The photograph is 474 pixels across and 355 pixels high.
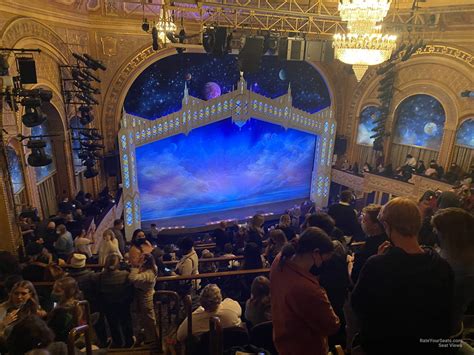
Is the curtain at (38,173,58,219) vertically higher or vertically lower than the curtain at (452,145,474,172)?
lower

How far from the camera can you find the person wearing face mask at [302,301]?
2.12 meters

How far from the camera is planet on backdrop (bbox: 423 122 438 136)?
41.4 ft

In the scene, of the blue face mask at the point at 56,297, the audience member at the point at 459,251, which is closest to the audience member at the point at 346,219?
the audience member at the point at 459,251

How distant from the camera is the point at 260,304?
Result: 3.24 metres

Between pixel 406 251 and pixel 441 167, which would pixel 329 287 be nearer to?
pixel 406 251

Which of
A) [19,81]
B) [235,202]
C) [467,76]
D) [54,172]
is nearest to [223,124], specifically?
[235,202]

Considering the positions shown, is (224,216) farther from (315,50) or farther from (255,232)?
(255,232)

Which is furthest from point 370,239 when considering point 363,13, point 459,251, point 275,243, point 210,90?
point 210,90

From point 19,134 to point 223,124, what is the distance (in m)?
6.90

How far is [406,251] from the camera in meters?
1.93

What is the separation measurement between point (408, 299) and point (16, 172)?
822cm

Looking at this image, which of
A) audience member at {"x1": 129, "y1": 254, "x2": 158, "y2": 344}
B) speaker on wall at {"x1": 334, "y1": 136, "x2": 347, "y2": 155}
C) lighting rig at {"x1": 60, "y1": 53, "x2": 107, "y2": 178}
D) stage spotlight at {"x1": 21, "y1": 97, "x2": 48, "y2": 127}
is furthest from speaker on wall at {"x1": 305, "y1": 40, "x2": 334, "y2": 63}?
audience member at {"x1": 129, "y1": 254, "x2": 158, "y2": 344}

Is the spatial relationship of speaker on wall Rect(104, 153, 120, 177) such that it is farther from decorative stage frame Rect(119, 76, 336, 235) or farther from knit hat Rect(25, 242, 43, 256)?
knit hat Rect(25, 242, 43, 256)

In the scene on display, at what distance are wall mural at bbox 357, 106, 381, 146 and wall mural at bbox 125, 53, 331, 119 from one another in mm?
1914
